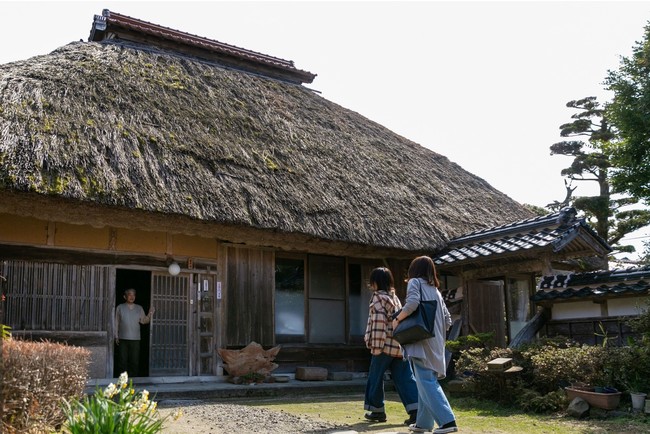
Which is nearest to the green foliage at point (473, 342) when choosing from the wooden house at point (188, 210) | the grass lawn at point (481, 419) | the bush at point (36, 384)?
the grass lawn at point (481, 419)

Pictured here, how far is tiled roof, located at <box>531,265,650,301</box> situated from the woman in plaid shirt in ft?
10.8

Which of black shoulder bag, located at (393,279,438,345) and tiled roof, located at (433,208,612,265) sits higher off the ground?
tiled roof, located at (433,208,612,265)

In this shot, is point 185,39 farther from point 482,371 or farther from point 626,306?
point 626,306

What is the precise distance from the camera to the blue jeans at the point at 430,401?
4848 mm

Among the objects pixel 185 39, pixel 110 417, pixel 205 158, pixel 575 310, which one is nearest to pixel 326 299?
pixel 205 158

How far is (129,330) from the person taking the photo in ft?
29.9

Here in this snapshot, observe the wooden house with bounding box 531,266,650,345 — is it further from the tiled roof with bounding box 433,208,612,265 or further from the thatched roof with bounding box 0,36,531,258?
the thatched roof with bounding box 0,36,531,258

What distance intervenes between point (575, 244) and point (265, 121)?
18.5 feet

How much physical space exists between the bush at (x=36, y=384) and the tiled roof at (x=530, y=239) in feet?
22.0

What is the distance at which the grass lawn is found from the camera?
18.2 ft

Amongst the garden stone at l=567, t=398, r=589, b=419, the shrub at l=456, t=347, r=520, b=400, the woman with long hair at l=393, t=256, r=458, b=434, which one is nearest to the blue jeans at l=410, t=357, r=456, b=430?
the woman with long hair at l=393, t=256, r=458, b=434

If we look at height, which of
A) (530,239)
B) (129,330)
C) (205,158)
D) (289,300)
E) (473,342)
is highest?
(205,158)

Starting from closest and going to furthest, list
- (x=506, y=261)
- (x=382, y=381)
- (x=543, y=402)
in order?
(x=382, y=381), (x=543, y=402), (x=506, y=261)

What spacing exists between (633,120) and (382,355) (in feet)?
17.8
